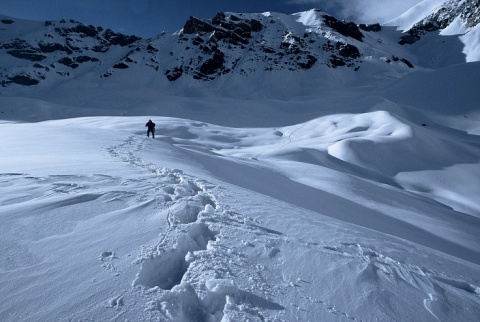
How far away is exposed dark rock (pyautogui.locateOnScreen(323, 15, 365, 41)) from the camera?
74.5 meters

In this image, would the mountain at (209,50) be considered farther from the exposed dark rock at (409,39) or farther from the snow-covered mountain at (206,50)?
the exposed dark rock at (409,39)

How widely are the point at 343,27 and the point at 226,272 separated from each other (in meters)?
88.3

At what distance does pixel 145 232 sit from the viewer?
3.03 m

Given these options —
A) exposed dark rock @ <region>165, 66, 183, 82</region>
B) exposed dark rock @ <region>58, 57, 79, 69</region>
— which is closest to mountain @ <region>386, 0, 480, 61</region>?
exposed dark rock @ <region>165, 66, 183, 82</region>

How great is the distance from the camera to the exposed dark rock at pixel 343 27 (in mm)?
74500

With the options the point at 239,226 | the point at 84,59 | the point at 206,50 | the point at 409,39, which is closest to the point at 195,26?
the point at 206,50

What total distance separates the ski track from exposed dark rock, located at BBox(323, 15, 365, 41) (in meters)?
83.0

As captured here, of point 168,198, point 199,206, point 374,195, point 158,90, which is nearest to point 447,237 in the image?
point 374,195

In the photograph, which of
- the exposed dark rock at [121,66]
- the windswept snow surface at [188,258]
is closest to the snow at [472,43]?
the windswept snow surface at [188,258]

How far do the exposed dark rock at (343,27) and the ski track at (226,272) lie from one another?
272 ft

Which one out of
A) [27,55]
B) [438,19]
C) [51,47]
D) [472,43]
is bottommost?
[27,55]

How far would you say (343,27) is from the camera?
2980 inches

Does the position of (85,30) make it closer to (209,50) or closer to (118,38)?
(118,38)

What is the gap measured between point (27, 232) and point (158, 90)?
6142 cm
